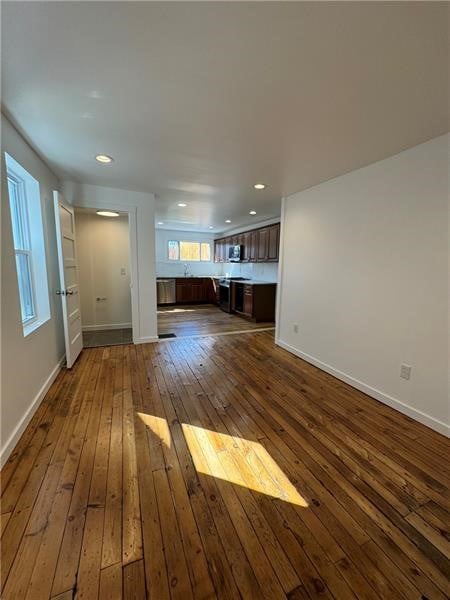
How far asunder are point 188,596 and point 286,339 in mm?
3128

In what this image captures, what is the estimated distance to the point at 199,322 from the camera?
17.6ft

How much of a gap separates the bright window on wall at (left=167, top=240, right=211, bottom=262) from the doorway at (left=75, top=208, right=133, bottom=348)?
3004mm

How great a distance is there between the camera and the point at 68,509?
129cm

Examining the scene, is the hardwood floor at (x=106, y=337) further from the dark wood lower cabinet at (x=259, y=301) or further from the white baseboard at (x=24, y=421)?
the dark wood lower cabinet at (x=259, y=301)

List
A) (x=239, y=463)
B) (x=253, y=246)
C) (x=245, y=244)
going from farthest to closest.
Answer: (x=245, y=244) < (x=253, y=246) < (x=239, y=463)

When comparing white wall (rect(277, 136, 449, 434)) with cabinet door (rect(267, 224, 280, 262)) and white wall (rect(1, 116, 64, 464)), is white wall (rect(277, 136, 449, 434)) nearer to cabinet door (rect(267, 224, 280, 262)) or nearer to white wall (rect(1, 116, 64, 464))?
cabinet door (rect(267, 224, 280, 262))

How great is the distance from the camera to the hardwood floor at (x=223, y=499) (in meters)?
1.02

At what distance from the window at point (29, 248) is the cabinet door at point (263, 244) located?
3972 mm

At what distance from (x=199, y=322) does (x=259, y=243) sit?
2225 millimetres

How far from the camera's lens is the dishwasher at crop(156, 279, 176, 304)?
6.85 m

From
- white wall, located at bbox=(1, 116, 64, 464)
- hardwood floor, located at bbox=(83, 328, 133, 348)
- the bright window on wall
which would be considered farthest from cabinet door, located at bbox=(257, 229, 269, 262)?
white wall, located at bbox=(1, 116, 64, 464)

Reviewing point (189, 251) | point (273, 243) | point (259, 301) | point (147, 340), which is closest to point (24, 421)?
point (147, 340)

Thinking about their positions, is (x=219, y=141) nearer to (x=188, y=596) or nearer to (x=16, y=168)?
(x=16, y=168)

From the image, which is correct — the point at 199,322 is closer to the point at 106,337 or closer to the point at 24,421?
the point at 106,337
